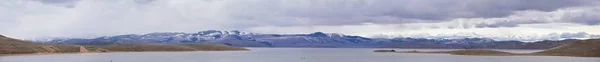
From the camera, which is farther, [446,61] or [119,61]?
[446,61]

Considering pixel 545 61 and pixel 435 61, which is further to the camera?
pixel 435 61

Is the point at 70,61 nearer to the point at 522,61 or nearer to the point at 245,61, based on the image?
the point at 245,61

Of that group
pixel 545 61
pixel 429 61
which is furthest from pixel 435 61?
pixel 545 61

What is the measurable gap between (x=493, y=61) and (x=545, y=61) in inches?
421

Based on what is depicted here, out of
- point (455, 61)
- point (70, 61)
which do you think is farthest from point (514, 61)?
point (70, 61)

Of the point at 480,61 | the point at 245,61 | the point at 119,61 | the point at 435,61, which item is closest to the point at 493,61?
the point at 480,61

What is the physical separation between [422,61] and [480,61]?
13093mm

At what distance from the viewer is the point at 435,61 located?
177 metres

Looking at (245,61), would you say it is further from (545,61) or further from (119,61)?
(545,61)

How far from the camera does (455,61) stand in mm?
172875

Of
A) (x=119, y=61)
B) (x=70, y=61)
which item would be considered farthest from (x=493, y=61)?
(x=70, y=61)

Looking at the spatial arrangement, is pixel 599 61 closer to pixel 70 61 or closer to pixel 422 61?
pixel 422 61

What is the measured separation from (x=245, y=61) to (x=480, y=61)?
167 feet

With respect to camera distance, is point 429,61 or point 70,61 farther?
point 429,61
